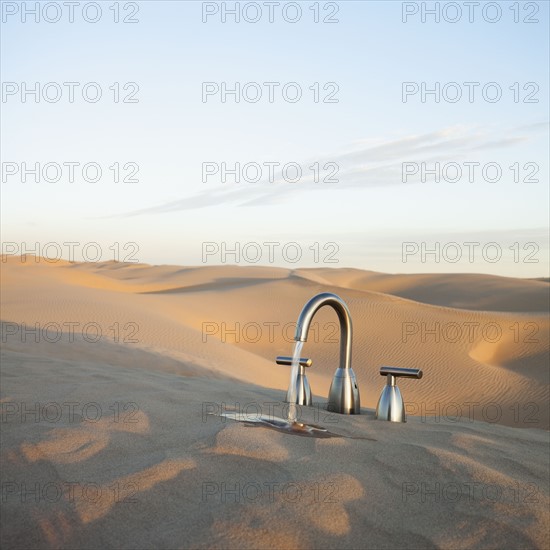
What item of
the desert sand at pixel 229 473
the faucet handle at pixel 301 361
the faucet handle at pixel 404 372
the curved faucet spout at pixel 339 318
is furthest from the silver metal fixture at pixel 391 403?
the faucet handle at pixel 301 361

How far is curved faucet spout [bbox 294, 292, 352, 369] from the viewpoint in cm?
237

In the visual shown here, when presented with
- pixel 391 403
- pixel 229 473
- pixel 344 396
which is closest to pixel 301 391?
pixel 344 396

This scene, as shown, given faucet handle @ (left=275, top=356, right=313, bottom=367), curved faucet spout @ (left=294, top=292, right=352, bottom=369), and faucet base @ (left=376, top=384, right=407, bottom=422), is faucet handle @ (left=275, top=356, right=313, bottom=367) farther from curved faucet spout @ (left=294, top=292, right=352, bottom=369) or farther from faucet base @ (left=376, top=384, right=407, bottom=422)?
faucet base @ (left=376, top=384, right=407, bottom=422)

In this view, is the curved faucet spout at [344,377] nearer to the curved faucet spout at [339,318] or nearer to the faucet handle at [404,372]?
the curved faucet spout at [339,318]

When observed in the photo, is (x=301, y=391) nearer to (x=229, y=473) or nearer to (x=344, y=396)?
(x=344, y=396)

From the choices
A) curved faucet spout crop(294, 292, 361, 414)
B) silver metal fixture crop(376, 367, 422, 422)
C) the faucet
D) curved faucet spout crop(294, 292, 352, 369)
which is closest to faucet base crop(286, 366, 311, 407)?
the faucet

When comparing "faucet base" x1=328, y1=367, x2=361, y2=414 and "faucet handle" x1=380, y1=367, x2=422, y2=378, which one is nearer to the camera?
"faucet handle" x1=380, y1=367, x2=422, y2=378

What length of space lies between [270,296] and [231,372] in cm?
1026

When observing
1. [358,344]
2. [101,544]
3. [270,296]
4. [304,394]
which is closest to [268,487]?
[101,544]

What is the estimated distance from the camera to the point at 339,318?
282 cm

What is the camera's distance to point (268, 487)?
187 cm

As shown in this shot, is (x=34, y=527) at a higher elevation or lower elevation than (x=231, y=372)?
higher

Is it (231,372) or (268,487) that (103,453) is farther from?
(231,372)

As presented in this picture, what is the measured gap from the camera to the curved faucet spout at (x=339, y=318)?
2.37m
